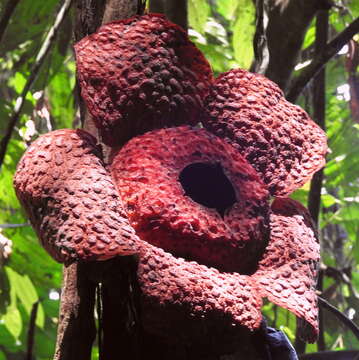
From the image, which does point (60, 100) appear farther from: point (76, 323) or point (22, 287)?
point (76, 323)

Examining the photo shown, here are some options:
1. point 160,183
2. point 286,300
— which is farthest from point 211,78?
point 286,300

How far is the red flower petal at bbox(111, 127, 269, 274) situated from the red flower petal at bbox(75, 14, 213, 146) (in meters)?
0.04

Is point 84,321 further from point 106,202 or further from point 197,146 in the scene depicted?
point 197,146

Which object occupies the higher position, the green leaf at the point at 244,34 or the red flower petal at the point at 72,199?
the green leaf at the point at 244,34

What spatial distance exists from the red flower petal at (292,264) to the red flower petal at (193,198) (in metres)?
0.03

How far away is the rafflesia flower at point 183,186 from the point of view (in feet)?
2.74

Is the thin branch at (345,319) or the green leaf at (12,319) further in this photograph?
the green leaf at (12,319)

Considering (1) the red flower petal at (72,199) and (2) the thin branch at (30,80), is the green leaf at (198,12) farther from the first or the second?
(1) the red flower petal at (72,199)

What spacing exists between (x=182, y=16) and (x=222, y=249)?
66 centimetres

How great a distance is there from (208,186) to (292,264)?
0.19 metres

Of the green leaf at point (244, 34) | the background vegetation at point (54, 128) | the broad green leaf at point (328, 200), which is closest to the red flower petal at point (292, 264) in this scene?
the background vegetation at point (54, 128)

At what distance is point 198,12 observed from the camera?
2.40 m

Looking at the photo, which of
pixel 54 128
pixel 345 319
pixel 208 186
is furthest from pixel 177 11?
pixel 54 128

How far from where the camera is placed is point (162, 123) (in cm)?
A: 105
